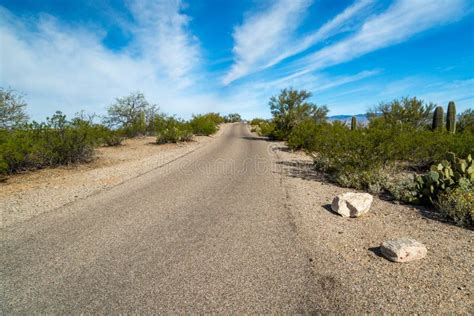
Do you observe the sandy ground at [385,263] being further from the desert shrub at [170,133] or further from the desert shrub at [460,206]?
the desert shrub at [170,133]

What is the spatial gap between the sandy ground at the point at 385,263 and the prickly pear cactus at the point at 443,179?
642 mm

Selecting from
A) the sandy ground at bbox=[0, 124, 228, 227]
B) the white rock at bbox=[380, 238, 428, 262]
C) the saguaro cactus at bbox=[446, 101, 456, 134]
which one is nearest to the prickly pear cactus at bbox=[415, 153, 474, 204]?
the white rock at bbox=[380, 238, 428, 262]

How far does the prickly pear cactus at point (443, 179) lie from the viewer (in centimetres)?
545

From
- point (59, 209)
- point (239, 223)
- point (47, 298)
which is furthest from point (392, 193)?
point (59, 209)

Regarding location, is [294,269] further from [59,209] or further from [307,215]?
[59,209]

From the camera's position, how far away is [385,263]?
3174mm

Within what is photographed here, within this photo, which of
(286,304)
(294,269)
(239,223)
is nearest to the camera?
(286,304)

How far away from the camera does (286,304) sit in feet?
8.08

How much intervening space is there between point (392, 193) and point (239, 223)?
4423 mm

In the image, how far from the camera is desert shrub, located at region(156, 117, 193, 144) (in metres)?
21.0

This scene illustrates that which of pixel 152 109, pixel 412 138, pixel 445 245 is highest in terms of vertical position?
pixel 152 109

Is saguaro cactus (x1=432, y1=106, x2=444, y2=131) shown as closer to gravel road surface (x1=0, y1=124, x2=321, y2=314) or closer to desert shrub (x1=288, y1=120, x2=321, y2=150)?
desert shrub (x1=288, y1=120, x2=321, y2=150)

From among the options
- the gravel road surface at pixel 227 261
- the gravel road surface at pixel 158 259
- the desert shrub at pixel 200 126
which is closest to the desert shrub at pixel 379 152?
the gravel road surface at pixel 227 261

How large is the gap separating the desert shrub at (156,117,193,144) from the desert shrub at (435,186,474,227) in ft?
63.4
